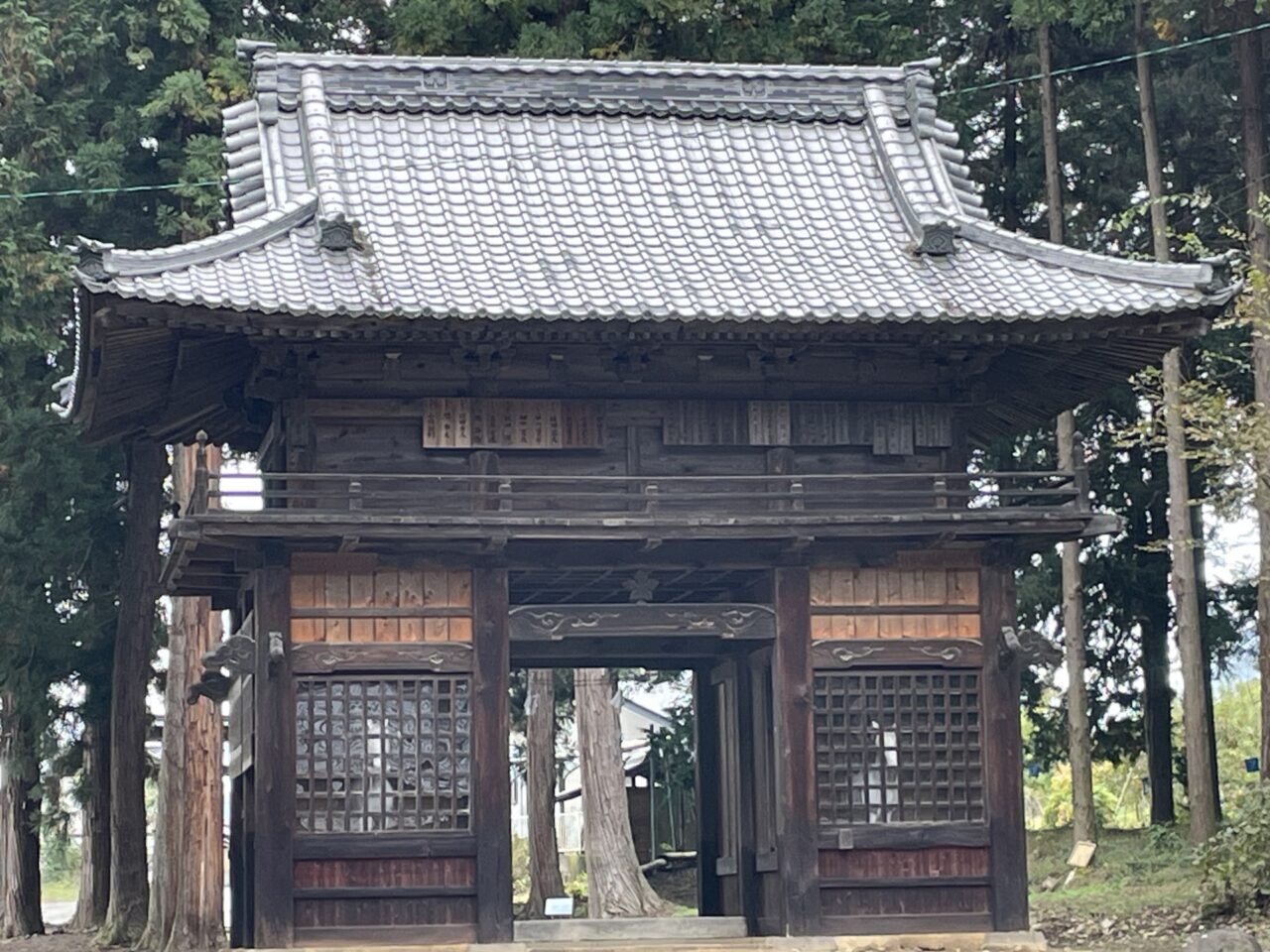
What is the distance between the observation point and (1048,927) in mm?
23281

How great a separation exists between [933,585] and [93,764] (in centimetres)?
1624

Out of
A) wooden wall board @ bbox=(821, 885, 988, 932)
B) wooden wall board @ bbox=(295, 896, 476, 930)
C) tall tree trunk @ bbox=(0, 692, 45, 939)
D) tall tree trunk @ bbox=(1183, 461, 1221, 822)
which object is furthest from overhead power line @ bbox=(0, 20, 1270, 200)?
wooden wall board @ bbox=(821, 885, 988, 932)

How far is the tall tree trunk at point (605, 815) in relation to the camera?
30016 mm

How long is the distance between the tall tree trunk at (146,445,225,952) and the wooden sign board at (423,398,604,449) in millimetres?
9648

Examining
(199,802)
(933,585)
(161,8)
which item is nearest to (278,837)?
(933,585)

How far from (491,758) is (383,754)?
86 cm

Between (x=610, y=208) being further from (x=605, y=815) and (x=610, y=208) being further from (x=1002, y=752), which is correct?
(x=605, y=815)

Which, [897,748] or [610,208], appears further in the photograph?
[610,208]

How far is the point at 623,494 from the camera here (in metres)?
16.5

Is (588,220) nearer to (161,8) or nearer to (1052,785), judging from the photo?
(161,8)

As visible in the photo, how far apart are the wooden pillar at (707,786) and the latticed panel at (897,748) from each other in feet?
11.9

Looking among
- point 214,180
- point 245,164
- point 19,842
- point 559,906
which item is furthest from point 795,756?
point 19,842

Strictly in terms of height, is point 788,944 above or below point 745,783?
below

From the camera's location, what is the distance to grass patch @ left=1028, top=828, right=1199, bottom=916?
79.4 ft
